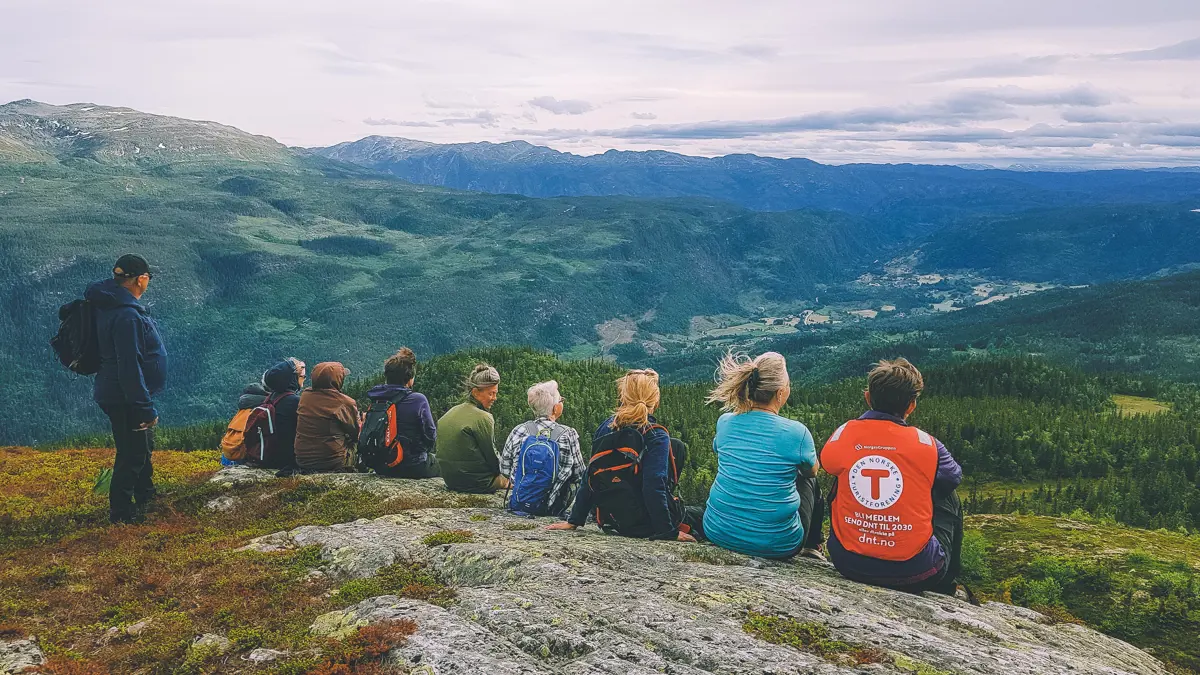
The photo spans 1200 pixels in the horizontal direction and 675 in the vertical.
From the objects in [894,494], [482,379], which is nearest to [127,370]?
[482,379]

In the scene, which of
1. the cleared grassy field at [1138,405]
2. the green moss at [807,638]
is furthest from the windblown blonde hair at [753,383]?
the cleared grassy field at [1138,405]

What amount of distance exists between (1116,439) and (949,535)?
1128 inches

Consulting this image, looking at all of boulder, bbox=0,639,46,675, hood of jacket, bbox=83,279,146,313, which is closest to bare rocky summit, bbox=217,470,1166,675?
boulder, bbox=0,639,46,675

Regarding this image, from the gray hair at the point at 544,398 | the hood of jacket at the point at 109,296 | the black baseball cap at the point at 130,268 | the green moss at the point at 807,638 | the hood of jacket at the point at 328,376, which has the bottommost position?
the green moss at the point at 807,638

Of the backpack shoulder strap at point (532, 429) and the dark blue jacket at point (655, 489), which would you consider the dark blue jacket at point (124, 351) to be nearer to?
the backpack shoulder strap at point (532, 429)

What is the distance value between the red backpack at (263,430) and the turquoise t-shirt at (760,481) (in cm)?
1138

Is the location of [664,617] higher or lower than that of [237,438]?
higher

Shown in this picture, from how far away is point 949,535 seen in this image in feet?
27.9

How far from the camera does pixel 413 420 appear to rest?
15.6 m

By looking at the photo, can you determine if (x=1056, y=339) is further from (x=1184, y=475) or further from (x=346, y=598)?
(x=346, y=598)

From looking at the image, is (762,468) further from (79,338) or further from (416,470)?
(79,338)

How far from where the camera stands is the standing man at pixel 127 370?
11.7 metres

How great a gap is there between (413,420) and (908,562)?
10.8 meters

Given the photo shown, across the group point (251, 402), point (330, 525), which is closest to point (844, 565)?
point (330, 525)
